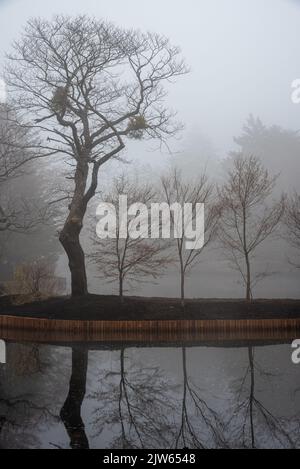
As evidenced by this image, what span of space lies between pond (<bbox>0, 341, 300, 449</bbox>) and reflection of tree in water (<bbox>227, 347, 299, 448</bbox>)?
0.01 meters

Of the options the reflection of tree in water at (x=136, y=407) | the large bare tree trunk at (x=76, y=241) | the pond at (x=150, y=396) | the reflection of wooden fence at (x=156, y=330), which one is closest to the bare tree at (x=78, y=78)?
the large bare tree trunk at (x=76, y=241)

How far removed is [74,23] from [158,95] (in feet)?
13.1

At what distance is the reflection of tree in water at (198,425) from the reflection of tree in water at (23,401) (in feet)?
6.47

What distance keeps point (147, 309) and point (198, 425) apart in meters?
8.02

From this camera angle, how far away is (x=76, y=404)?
830 cm

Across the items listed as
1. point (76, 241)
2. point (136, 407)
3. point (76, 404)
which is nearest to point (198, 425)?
point (136, 407)

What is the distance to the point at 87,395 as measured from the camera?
884cm

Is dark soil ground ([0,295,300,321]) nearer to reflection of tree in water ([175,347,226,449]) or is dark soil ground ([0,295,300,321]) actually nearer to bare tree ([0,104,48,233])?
bare tree ([0,104,48,233])

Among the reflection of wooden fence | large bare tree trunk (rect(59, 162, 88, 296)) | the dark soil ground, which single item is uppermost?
large bare tree trunk (rect(59, 162, 88, 296))

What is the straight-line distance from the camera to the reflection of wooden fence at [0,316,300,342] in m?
13.9

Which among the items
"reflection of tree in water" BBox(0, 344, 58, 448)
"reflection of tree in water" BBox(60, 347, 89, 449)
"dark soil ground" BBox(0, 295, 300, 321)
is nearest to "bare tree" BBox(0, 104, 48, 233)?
"dark soil ground" BBox(0, 295, 300, 321)

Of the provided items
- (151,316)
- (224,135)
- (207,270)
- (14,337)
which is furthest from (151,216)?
(224,135)

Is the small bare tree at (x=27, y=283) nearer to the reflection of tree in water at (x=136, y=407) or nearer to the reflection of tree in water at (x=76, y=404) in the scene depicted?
the reflection of tree in water at (x=76, y=404)

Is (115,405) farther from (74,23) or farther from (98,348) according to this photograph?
(74,23)
